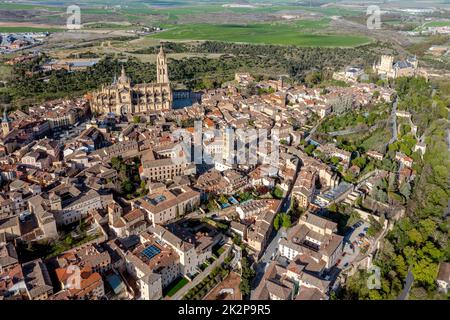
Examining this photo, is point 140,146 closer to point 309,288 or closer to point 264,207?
point 264,207

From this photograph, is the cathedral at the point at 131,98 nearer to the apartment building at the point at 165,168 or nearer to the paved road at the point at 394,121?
the apartment building at the point at 165,168

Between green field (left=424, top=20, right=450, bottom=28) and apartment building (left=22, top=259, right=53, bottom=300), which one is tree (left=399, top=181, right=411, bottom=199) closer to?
apartment building (left=22, top=259, right=53, bottom=300)

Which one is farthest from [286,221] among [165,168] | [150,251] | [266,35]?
[266,35]

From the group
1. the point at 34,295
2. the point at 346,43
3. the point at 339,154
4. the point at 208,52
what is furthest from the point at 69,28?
the point at 34,295

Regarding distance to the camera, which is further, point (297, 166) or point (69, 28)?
point (69, 28)

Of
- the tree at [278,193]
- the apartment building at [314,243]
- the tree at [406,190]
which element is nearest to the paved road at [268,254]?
the apartment building at [314,243]

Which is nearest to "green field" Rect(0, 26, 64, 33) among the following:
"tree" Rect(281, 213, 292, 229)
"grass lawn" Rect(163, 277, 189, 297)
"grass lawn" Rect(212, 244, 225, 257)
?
"grass lawn" Rect(212, 244, 225, 257)
